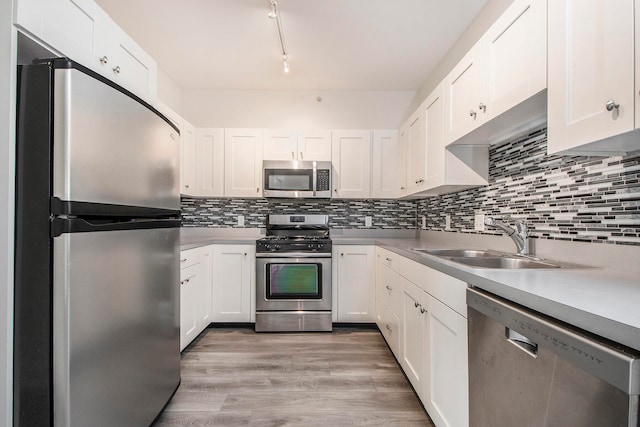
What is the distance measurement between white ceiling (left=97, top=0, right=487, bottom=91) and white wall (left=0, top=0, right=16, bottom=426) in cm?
143

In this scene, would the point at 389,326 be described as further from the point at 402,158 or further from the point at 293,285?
the point at 402,158

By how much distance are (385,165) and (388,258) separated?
115cm

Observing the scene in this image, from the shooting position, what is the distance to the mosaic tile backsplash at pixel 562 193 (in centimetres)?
113

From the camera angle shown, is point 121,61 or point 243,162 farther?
point 243,162

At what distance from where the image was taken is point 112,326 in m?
1.18

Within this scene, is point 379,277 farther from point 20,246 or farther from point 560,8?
point 20,246

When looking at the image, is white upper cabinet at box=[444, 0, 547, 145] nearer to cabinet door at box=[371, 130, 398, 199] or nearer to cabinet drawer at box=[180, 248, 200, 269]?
cabinet door at box=[371, 130, 398, 199]

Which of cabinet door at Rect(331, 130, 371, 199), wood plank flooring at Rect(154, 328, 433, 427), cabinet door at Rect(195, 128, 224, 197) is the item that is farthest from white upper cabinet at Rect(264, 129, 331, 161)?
wood plank flooring at Rect(154, 328, 433, 427)

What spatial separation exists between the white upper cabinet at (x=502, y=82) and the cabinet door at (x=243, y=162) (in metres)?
1.95

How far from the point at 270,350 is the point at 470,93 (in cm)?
229

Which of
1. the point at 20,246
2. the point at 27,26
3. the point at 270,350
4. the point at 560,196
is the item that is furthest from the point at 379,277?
the point at 27,26

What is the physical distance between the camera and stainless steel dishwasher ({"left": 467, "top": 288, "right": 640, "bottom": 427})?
23.2 inches

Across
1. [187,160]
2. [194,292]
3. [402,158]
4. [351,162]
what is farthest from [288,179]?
[194,292]

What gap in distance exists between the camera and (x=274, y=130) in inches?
126
